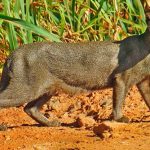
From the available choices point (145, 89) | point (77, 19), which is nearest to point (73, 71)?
point (145, 89)

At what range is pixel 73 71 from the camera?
7.54 m

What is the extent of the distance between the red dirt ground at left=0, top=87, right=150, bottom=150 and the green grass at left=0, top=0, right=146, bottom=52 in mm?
1117

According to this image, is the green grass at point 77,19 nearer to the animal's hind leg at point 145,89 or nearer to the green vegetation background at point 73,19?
the green vegetation background at point 73,19

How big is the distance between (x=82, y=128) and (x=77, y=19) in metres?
2.88

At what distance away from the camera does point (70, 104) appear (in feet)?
28.6

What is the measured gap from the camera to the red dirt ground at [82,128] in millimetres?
6230

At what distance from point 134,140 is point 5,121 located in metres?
2.47

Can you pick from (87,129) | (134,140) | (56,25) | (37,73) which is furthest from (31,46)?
(56,25)

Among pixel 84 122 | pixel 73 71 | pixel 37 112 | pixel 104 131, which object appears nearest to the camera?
pixel 104 131

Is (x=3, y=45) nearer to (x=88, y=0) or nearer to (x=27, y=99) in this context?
(x=88, y=0)

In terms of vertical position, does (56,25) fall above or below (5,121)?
above

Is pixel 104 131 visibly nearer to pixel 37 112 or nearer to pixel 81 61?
pixel 81 61

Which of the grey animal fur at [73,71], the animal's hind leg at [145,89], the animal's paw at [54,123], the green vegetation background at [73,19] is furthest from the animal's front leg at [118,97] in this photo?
the green vegetation background at [73,19]

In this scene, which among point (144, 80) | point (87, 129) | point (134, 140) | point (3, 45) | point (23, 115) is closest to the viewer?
point (134, 140)
